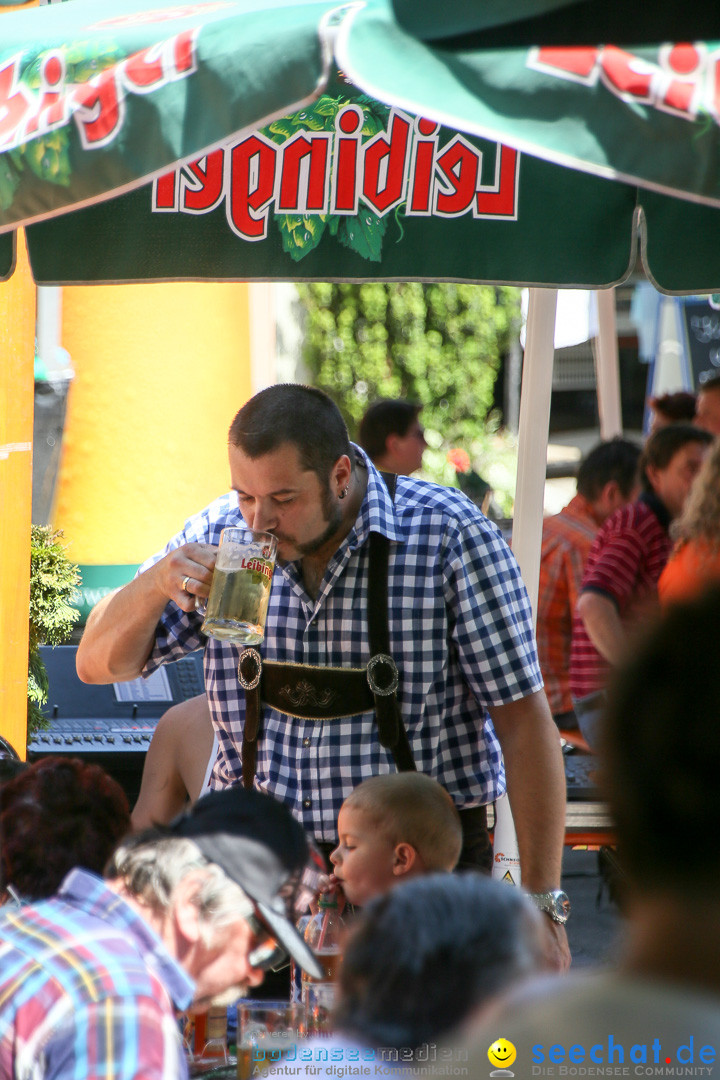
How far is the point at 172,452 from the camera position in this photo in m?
7.04

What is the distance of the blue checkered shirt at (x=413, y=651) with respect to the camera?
8.62 ft

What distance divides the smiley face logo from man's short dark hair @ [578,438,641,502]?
484 cm

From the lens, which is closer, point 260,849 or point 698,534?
point 260,849

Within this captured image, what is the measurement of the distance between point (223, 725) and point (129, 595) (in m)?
0.38

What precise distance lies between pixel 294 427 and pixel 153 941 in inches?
47.4

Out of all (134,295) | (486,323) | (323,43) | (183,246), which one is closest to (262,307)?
(134,295)

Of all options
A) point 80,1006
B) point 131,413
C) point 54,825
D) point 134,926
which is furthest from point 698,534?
point 131,413

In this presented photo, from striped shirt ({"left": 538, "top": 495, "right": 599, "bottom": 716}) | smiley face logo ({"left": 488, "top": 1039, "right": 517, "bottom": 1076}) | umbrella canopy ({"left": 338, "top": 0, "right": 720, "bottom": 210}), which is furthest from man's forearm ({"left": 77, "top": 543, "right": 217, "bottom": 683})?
striped shirt ({"left": 538, "top": 495, "right": 599, "bottom": 716})

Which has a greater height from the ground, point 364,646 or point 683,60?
point 683,60

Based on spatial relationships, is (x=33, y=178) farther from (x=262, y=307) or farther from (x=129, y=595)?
(x=262, y=307)

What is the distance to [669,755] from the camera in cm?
90

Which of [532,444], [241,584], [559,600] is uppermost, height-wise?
[532,444]

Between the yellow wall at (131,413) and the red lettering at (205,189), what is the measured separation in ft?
12.4

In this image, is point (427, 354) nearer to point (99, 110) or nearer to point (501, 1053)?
point (99, 110)
